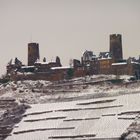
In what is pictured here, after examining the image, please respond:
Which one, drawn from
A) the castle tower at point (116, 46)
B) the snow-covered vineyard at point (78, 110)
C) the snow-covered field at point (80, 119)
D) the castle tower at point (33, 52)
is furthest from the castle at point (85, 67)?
the snow-covered field at point (80, 119)

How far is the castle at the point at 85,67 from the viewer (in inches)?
4889

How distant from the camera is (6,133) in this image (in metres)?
93.5

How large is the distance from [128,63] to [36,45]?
22.6 metres

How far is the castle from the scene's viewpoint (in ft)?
407

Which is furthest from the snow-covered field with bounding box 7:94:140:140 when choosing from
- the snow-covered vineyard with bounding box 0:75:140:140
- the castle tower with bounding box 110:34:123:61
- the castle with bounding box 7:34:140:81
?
A: the castle tower with bounding box 110:34:123:61

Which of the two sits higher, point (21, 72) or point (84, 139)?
point (21, 72)

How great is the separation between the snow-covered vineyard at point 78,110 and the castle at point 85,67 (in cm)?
866

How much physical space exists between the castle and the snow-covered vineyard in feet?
28.4

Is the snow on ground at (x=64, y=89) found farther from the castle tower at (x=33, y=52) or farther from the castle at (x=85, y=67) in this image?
the castle tower at (x=33, y=52)

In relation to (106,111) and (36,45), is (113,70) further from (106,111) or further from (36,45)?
(106,111)

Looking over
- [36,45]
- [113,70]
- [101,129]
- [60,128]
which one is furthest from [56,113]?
[36,45]

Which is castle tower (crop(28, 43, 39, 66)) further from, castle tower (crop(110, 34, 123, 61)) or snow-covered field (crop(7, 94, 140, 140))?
snow-covered field (crop(7, 94, 140, 140))

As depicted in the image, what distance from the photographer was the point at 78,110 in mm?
95688

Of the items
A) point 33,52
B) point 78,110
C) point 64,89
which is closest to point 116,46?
point 33,52
